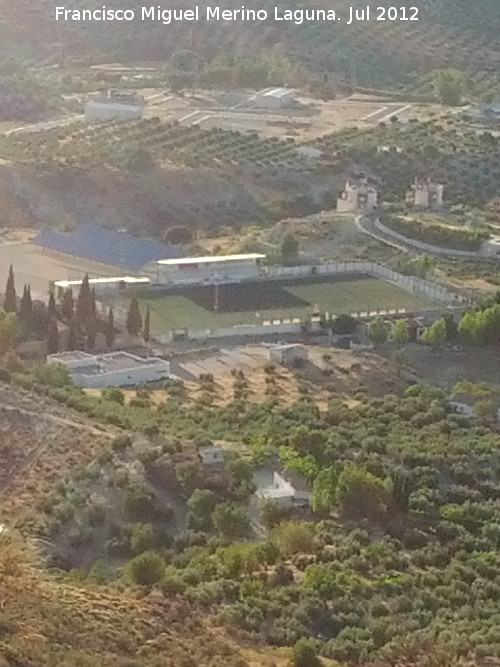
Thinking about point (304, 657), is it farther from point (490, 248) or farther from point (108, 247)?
point (490, 248)

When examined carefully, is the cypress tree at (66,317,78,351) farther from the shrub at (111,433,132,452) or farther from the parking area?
the shrub at (111,433,132,452)

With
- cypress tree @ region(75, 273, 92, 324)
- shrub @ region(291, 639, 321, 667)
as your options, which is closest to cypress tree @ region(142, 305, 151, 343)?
cypress tree @ region(75, 273, 92, 324)

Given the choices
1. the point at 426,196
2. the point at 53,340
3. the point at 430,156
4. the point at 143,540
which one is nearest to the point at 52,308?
the point at 53,340

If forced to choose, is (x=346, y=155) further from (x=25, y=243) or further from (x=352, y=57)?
(x=352, y=57)

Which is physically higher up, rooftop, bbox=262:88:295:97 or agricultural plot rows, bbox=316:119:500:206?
rooftop, bbox=262:88:295:97

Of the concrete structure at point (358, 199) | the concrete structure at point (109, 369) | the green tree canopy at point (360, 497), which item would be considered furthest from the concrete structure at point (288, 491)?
the concrete structure at point (358, 199)

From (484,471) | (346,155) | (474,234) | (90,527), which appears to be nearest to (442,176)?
(346,155)
